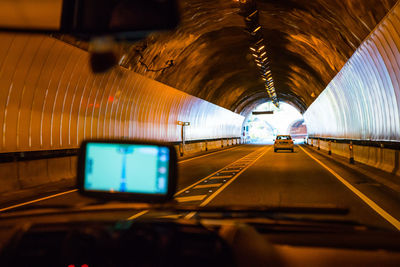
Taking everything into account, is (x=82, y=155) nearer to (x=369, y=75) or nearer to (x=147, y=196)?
(x=147, y=196)

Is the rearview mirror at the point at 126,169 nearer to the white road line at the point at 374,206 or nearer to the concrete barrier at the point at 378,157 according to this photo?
the white road line at the point at 374,206

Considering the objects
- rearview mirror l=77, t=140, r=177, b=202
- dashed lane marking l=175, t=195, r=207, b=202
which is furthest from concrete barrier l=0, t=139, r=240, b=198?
rearview mirror l=77, t=140, r=177, b=202

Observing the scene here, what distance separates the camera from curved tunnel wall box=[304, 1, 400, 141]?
13.9 metres

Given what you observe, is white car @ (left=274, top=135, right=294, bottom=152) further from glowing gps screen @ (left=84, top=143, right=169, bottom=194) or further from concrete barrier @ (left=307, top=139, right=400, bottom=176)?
glowing gps screen @ (left=84, top=143, right=169, bottom=194)

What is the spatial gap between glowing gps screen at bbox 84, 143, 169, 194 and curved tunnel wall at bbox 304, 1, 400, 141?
435 inches

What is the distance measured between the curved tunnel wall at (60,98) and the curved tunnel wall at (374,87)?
10472 mm

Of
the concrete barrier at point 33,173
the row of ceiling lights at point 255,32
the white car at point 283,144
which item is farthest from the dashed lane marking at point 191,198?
the white car at point 283,144

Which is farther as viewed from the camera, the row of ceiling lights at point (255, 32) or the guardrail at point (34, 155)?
the row of ceiling lights at point (255, 32)

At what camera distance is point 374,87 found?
18.1m

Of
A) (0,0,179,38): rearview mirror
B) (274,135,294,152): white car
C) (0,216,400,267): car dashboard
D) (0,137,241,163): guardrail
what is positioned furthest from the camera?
(274,135,294,152): white car

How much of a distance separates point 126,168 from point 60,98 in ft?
46.6

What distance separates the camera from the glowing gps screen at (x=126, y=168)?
259 cm

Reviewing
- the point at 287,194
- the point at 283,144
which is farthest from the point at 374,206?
the point at 283,144

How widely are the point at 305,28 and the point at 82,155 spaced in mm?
19775
